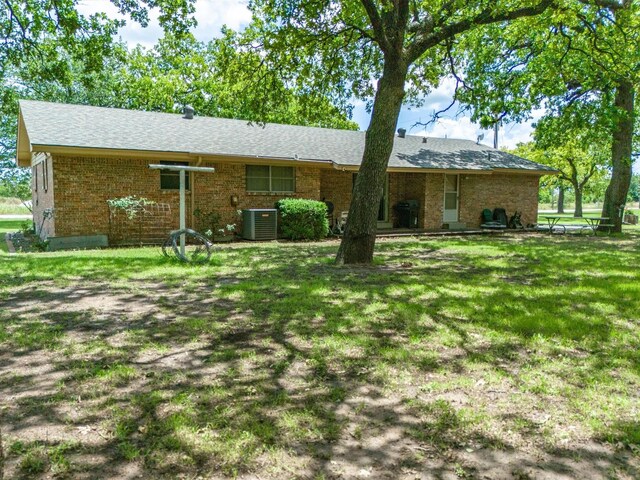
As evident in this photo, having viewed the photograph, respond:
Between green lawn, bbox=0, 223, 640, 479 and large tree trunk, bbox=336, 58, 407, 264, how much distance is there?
6.37 feet

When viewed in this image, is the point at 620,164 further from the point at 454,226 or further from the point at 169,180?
the point at 169,180

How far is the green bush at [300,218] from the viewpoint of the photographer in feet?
47.0

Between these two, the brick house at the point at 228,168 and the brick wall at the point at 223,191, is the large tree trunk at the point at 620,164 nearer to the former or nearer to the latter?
the brick house at the point at 228,168

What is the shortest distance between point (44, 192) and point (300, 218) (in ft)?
27.0

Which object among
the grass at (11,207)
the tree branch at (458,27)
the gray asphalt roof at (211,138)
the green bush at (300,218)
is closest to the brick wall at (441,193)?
the gray asphalt roof at (211,138)

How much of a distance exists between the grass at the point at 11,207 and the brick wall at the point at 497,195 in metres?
34.7

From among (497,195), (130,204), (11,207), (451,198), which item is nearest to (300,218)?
(130,204)

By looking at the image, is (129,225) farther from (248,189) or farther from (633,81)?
(633,81)

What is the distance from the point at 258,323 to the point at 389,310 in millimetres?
1551

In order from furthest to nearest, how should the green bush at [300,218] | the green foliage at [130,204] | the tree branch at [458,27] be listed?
the green bush at [300,218] < the green foliage at [130,204] < the tree branch at [458,27]

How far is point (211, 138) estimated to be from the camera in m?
15.1

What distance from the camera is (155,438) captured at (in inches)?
103

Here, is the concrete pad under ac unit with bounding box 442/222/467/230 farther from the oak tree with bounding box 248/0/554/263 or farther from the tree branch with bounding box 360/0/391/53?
the tree branch with bounding box 360/0/391/53

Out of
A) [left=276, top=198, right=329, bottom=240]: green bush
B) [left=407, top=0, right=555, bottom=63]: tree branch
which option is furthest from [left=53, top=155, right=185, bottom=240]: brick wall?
[left=407, top=0, right=555, bottom=63]: tree branch
